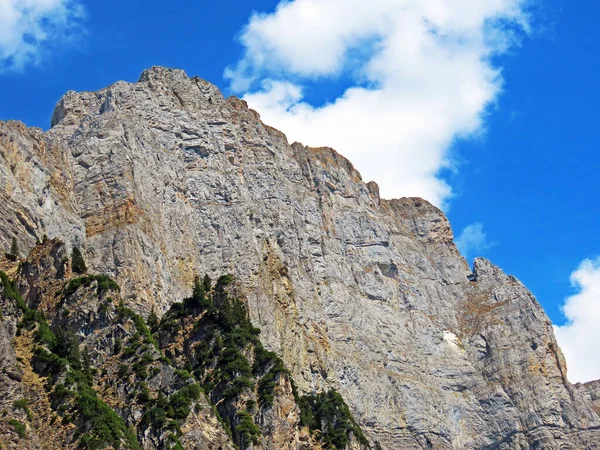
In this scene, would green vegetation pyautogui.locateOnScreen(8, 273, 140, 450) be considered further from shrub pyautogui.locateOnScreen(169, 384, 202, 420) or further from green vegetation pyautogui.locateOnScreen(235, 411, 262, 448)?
green vegetation pyautogui.locateOnScreen(235, 411, 262, 448)

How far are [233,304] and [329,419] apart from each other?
1301 centimetres

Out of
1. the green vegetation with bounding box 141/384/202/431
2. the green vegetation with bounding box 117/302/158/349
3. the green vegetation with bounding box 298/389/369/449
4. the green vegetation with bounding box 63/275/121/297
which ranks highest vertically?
the green vegetation with bounding box 63/275/121/297

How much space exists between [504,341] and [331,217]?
29401 mm

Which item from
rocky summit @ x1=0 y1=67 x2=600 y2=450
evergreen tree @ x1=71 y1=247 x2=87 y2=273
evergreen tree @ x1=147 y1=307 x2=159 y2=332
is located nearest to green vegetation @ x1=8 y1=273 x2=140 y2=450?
rocky summit @ x1=0 y1=67 x2=600 y2=450

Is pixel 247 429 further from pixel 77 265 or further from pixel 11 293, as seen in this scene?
pixel 11 293

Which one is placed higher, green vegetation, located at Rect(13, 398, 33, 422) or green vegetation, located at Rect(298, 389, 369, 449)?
green vegetation, located at Rect(298, 389, 369, 449)

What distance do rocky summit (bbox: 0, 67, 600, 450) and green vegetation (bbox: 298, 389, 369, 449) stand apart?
1.00 ft

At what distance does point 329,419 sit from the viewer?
9594 cm

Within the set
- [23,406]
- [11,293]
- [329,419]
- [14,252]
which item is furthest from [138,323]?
[329,419]

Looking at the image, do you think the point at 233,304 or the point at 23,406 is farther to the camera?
the point at 233,304

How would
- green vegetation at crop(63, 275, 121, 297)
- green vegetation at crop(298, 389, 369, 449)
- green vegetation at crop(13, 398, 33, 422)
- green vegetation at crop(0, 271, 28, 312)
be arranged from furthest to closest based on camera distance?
green vegetation at crop(298, 389, 369, 449)
green vegetation at crop(63, 275, 121, 297)
green vegetation at crop(0, 271, 28, 312)
green vegetation at crop(13, 398, 33, 422)

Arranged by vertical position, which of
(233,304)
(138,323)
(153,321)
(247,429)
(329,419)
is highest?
(233,304)

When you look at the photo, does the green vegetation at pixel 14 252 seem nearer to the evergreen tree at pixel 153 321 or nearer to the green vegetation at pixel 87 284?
the green vegetation at pixel 87 284

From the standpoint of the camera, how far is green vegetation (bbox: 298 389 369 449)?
91.7m
